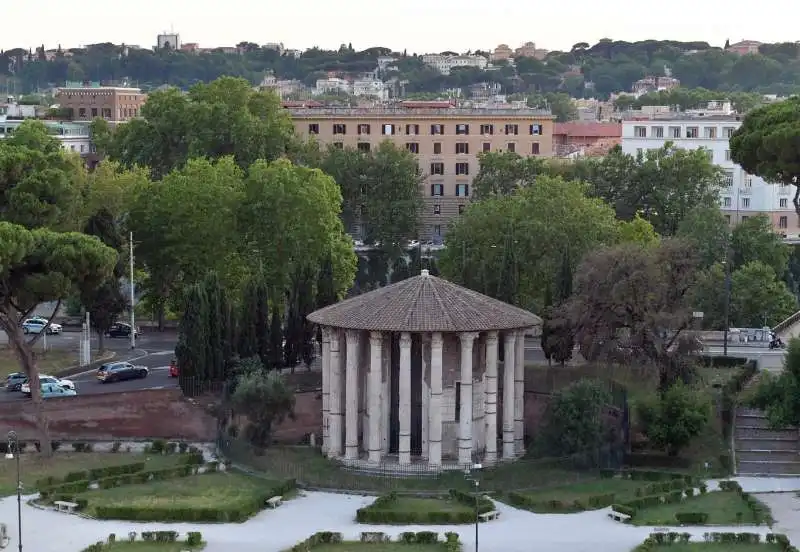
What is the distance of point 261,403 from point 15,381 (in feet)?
Answer: 42.7

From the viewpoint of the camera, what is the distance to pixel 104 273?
59.1 metres

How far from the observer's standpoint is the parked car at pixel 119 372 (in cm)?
6938

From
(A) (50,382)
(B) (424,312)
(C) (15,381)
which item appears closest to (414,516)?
(B) (424,312)

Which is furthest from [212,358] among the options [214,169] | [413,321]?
[214,169]

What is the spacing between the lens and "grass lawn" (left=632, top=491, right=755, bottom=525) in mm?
50781

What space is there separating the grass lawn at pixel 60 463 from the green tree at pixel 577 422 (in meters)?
13.1

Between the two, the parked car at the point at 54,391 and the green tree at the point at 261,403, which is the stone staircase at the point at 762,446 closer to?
the green tree at the point at 261,403

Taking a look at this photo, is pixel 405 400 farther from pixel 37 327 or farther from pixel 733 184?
pixel 733 184

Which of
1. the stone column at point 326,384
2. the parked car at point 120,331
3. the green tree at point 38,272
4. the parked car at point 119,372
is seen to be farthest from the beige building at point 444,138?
the green tree at point 38,272

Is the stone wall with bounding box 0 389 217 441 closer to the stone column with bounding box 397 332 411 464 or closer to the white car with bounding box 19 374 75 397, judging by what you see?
the white car with bounding box 19 374 75 397

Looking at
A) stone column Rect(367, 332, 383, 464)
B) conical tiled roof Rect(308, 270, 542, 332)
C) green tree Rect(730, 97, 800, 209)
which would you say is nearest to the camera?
conical tiled roof Rect(308, 270, 542, 332)

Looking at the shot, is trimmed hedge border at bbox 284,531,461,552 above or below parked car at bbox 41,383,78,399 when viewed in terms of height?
below

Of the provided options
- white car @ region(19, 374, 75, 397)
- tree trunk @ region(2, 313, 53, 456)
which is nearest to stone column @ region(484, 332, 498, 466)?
tree trunk @ region(2, 313, 53, 456)

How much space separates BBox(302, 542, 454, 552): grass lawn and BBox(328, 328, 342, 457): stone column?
10.3m
